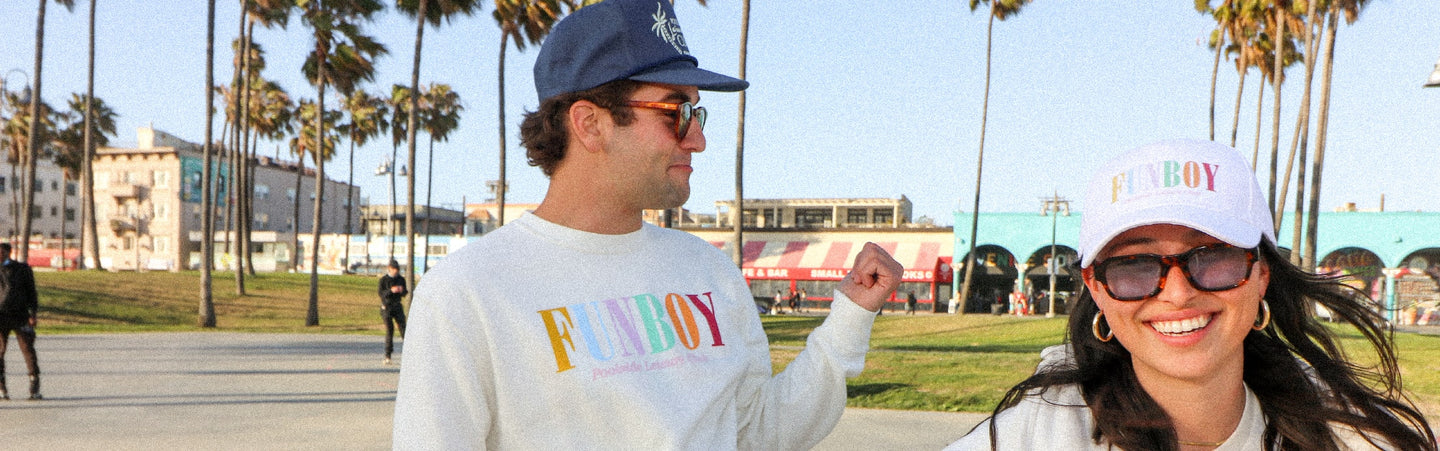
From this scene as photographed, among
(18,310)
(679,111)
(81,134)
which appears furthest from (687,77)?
(81,134)

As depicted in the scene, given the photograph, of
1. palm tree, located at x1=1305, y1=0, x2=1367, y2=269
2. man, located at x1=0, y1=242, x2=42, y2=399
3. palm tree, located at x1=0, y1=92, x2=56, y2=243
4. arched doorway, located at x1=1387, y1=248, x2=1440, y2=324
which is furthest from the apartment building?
arched doorway, located at x1=1387, y1=248, x2=1440, y2=324

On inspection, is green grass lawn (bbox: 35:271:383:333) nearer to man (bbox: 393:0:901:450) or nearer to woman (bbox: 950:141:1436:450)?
man (bbox: 393:0:901:450)

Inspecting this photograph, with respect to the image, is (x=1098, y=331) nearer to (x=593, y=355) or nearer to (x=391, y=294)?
(x=593, y=355)

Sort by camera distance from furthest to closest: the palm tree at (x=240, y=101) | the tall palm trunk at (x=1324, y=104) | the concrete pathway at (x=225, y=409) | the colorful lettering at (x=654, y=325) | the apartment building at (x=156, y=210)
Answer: the apartment building at (x=156, y=210) < the palm tree at (x=240, y=101) < the tall palm trunk at (x=1324, y=104) < the concrete pathway at (x=225, y=409) < the colorful lettering at (x=654, y=325)

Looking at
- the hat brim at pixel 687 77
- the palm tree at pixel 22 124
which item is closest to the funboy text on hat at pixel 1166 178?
the hat brim at pixel 687 77

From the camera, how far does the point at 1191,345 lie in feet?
5.35

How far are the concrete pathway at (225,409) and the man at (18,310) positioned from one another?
1.09 ft

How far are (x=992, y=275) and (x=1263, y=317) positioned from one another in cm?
4599

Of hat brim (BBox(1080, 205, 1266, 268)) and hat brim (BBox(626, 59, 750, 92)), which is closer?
hat brim (BBox(1080, 205, 1266, 268))

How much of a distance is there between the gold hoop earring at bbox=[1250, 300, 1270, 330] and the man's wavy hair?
4.68 feet

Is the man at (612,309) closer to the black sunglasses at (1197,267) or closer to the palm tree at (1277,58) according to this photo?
the black sunglasses at (1197,267)

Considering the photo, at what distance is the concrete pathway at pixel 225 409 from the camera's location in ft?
23.4

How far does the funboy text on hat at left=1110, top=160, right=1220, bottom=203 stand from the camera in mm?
1584

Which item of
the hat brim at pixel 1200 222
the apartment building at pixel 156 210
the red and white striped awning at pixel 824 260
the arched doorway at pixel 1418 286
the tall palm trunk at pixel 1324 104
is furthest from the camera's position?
the apartment building at pixel 156 210
